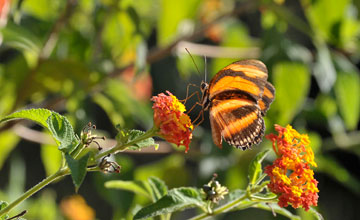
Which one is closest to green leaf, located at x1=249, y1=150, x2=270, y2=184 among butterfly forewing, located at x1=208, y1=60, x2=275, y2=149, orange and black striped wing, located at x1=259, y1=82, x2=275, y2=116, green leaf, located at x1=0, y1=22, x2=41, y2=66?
butterfly forewing, located at x1=208, y1=60, x2=275, y2=149

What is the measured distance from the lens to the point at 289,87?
1856 mm

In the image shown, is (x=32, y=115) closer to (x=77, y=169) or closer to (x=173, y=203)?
(x=77, y=169)

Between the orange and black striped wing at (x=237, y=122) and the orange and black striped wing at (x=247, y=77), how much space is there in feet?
0.10

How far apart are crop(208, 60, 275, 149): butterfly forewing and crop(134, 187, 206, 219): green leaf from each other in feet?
0.67

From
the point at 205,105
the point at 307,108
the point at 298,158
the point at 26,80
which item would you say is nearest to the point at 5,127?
the point at 26,80

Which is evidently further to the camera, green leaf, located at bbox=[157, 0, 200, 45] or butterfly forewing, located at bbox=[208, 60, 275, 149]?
green leaf, located at bbox=[157, 0, 200, 45]

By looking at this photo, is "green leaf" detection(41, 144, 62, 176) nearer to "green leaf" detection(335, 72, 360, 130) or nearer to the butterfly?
the butterfly

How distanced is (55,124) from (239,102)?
526mm

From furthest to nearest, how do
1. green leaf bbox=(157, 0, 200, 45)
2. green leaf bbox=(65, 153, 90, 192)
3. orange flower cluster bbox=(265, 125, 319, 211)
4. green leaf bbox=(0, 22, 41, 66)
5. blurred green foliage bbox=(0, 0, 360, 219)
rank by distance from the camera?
green leaf bbox=(157, 0, 200, 45) → blurred green foliage bbox=(0, 0, 360, 219) → green leaf bbox=(0, 22, 41, 66) → orange flower cluster bbox=(265, 125, 319, 211) → green leaf bbox=(65, 153, 90, 192)

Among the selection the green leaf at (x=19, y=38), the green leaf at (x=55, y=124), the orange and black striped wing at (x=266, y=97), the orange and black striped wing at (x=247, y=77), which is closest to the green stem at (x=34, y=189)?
the green leaf at (x=55, y=124)

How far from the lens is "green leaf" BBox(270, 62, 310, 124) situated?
182 centimetres

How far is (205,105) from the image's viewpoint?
4.30ft

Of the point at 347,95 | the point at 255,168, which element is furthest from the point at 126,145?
the point at 347,95

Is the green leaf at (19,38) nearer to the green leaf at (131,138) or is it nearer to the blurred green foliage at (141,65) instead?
the blurred green foliage at (141,65)
